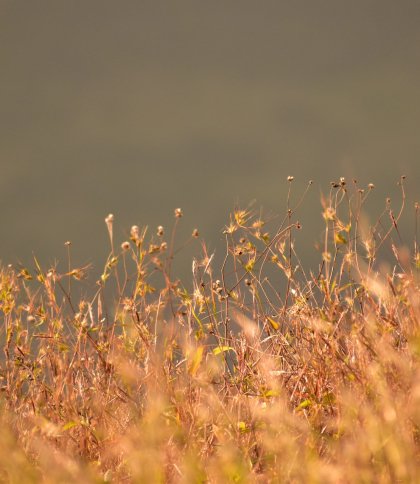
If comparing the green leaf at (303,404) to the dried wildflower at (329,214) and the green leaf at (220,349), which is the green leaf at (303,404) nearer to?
the green leaf at (220,349)

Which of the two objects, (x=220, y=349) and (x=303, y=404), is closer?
(x=303, y=404)

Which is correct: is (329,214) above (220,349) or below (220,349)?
→ above

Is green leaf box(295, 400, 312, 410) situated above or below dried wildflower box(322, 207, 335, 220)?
below

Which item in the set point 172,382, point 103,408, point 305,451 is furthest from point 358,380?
point 103,408

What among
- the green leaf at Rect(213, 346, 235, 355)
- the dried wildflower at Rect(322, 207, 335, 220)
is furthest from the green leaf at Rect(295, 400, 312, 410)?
the dried wildflower at Rect(322, 207, 335, 220)

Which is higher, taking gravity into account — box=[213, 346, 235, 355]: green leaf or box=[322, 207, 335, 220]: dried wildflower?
box=[322, 207, 335, 220]: dried wildflower

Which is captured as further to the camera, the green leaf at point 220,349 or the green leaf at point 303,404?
the green leaf at point 220,349

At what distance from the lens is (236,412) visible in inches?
140

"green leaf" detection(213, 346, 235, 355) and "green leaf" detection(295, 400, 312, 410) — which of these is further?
"green leaf" detection(213, 346, 235, 355)

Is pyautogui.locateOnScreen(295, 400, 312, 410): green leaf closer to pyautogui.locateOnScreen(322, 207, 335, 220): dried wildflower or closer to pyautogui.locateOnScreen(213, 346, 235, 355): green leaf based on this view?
pyautogui.locateOnScreen(213, 346, 235, 355): green leaf

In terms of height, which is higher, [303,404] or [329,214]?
[329,214]

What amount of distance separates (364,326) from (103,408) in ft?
3.95

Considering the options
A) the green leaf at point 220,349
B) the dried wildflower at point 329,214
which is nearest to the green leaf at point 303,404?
the green leaf at point 220,349

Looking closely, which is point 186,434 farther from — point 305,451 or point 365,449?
point 365,449
